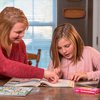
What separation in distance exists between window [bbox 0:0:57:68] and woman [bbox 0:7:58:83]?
2049 millimetres

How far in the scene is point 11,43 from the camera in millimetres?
2270

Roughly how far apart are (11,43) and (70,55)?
0.46 m

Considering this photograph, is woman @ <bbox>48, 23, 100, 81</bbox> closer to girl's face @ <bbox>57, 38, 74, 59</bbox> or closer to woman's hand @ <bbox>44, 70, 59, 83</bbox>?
girl's face @ <bbox>57, 38, 74, 59</bbox>

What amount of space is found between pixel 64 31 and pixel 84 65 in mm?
312

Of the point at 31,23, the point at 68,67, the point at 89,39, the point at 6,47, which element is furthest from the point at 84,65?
the point at 31,23

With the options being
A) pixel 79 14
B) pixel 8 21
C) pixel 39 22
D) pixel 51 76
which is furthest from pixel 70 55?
pixel 39 22

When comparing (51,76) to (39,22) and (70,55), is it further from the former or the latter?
(39,22)

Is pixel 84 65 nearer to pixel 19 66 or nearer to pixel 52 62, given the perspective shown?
pixel 52 62

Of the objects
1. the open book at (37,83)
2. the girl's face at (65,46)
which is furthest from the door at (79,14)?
the open book at (37,83)

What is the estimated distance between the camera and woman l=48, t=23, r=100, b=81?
2.30 m

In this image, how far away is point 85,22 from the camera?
13.5 feet

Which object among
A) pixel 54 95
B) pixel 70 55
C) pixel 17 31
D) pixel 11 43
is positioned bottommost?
pixel 54 95

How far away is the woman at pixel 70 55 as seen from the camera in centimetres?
230

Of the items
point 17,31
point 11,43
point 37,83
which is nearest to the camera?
point 37,83
